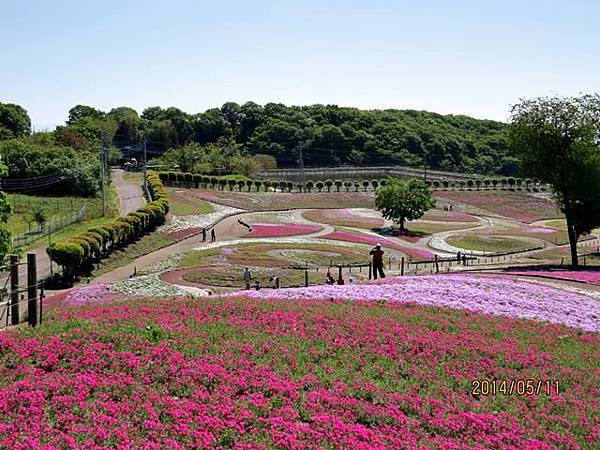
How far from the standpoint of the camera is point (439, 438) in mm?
12500

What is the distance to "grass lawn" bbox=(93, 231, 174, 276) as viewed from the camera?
1805 inches

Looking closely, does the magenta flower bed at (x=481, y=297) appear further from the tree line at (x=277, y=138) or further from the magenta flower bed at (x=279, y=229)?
the tree line at (x=277, y=138)

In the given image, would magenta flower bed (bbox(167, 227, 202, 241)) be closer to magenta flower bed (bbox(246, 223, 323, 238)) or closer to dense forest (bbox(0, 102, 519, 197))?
magenta flower bed (bbox(246, 223, 323, 238))

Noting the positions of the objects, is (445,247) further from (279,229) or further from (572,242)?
(279,229)

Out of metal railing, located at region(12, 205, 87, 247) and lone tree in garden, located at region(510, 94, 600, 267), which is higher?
lone tree in garden, located at region(510, 94, 600, 267)

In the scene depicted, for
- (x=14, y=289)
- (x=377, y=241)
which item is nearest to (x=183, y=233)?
(x=377, y=241)

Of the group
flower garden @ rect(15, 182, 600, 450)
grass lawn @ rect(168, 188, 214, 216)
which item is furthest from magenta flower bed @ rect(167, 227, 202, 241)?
Answer: flower garden @ rect(15, 182, 600, 450)

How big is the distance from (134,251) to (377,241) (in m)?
Answer: 26.1

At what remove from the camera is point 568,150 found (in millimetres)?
53375

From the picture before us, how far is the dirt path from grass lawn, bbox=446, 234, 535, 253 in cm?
3800

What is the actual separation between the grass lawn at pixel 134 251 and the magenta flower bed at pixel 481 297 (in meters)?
22.0

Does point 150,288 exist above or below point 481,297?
below

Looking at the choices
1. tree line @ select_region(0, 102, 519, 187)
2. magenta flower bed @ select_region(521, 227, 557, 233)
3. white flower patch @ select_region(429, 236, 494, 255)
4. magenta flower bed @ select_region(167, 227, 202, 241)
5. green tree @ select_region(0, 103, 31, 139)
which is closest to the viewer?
magenta flower bed @ select_region(167, 227, 202, 241)

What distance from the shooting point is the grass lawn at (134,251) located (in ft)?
150
